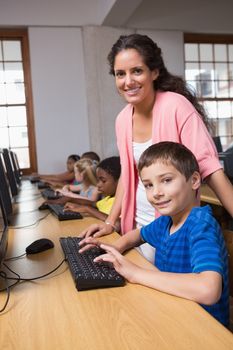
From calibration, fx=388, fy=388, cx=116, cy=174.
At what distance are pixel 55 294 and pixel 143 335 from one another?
0.32 m

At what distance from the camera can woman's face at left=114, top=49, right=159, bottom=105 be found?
1438 millimetres

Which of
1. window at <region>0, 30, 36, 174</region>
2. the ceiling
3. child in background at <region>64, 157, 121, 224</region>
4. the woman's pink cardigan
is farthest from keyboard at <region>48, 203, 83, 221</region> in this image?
window at <region>0, 30, 36, 174</region>

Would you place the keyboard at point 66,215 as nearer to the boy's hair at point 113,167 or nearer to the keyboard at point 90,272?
the boy's hair at point 113,167

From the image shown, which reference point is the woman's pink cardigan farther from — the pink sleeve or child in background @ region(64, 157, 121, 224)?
child in background @ region(64, 157, 121, 224)

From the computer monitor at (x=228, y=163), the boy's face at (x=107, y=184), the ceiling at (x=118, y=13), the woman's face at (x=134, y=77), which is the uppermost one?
the ceiling at (x=118, y=13)

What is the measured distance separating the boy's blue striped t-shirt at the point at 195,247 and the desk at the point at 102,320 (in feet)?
0.37

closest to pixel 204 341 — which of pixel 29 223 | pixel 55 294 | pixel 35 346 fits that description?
pixel 35 346

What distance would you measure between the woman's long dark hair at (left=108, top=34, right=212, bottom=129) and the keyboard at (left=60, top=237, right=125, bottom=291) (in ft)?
2.20

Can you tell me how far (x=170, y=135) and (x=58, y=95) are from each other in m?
4.50

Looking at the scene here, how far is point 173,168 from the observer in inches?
43.3

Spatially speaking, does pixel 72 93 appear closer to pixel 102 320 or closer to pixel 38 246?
pixel 38 246

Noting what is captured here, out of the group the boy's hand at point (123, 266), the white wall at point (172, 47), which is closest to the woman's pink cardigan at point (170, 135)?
the boy's hand at point (123, 266)

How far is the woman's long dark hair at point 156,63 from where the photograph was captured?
146cm

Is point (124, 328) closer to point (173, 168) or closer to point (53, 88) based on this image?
point (173, 168)
